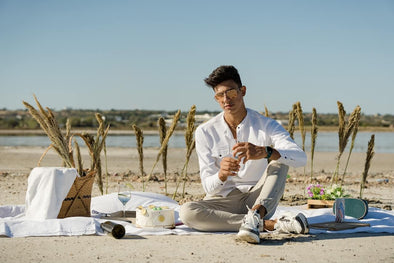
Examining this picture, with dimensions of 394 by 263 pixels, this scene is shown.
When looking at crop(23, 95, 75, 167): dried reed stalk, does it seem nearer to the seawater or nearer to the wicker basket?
the wicker basket

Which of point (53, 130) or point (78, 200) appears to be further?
point (53, 130)

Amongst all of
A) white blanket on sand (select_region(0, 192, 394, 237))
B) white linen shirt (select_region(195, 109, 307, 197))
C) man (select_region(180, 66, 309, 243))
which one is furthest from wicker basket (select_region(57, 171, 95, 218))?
white linen shirt (select_region(195, 109, 307, 197))

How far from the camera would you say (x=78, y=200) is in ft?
17.3

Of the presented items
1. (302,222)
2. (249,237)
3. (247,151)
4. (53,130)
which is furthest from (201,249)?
(53,130)

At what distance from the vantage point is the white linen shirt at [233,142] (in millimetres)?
4758

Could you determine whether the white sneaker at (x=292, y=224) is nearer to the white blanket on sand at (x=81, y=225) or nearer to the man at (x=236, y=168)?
the man at (x=236, y=168)

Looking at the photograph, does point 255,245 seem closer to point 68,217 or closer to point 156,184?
point 68,217

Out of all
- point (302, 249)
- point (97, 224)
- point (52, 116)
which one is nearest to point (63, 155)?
point (52, 116)

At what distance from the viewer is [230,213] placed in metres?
4.64

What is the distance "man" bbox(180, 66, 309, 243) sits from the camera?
14.8 ft

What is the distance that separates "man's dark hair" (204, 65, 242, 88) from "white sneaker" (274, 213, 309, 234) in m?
1.24

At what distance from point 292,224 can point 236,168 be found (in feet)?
2.50

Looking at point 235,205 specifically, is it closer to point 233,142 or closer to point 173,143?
point 233,142

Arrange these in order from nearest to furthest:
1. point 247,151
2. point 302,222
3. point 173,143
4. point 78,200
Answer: point 247,151 → point 302,222 → point 78,200 → point 173,143
